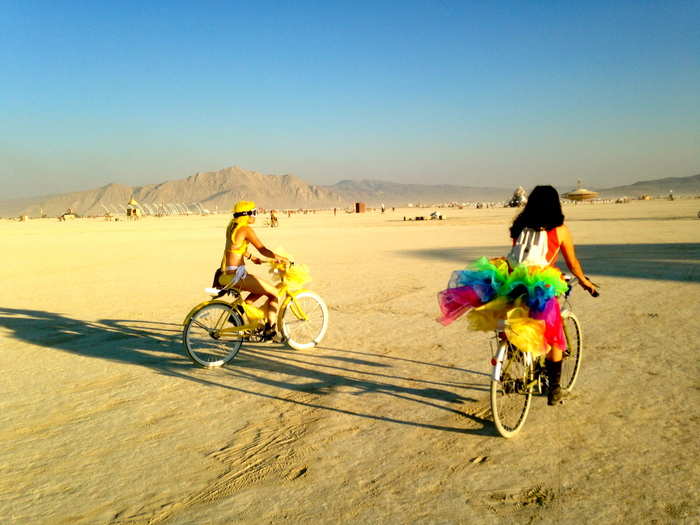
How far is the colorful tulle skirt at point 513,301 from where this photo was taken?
12.5ft

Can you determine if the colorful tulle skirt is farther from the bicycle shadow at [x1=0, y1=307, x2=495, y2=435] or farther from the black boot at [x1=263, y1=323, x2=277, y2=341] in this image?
the black boot at [x1=263, y1=323, x2=277, y2=341]

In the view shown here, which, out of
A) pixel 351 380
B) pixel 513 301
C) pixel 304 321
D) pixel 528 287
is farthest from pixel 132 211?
pixel 528 287

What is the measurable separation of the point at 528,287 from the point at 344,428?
1875 mm

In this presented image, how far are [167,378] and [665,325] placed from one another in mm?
6591

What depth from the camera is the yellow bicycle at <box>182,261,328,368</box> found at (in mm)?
5867

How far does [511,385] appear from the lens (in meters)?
4.05

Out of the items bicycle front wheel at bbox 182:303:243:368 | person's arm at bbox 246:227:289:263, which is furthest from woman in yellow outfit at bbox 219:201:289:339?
bicycle front wheel at bbox 182:303:243:368

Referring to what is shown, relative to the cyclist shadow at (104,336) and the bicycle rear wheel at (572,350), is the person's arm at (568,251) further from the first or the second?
the cyclist shadow at (104,336)

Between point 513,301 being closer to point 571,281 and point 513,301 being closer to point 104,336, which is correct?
point 571,281

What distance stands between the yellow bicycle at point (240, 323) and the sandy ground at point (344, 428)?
22 centimetres

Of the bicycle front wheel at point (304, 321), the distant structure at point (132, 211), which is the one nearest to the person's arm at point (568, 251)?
the bicycle front wheel at point (304, 321)

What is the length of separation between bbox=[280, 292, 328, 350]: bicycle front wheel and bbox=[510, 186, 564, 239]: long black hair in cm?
317

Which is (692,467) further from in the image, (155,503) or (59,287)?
(59,287)

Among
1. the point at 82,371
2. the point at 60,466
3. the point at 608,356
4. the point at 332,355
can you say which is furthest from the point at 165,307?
the point at 608,356
